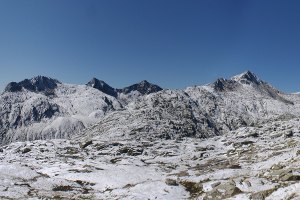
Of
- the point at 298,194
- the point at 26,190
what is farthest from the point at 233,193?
the point at 26,190

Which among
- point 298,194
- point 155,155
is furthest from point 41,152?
point 298,194

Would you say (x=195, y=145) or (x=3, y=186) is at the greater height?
(x=195, y=145)

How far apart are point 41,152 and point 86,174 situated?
7792 cm

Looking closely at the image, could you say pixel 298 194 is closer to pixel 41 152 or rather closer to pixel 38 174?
pixel 38 174

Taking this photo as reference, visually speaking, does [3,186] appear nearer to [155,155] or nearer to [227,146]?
[155,155]

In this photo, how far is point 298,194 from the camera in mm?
39969

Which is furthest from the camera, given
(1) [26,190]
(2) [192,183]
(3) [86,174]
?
(3) [86,174]

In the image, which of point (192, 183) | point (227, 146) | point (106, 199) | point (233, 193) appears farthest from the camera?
point (227, 146)

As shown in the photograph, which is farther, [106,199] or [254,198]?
[106,199]

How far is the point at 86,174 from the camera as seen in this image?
88625 millimetres

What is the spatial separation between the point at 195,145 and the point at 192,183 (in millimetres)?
124691

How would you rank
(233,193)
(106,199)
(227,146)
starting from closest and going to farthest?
1. (233,193)
2. (106,199)
3. (227,146)

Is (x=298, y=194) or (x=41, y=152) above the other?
(x=41, y=152)

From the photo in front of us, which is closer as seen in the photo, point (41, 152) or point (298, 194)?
point (298, 194)
